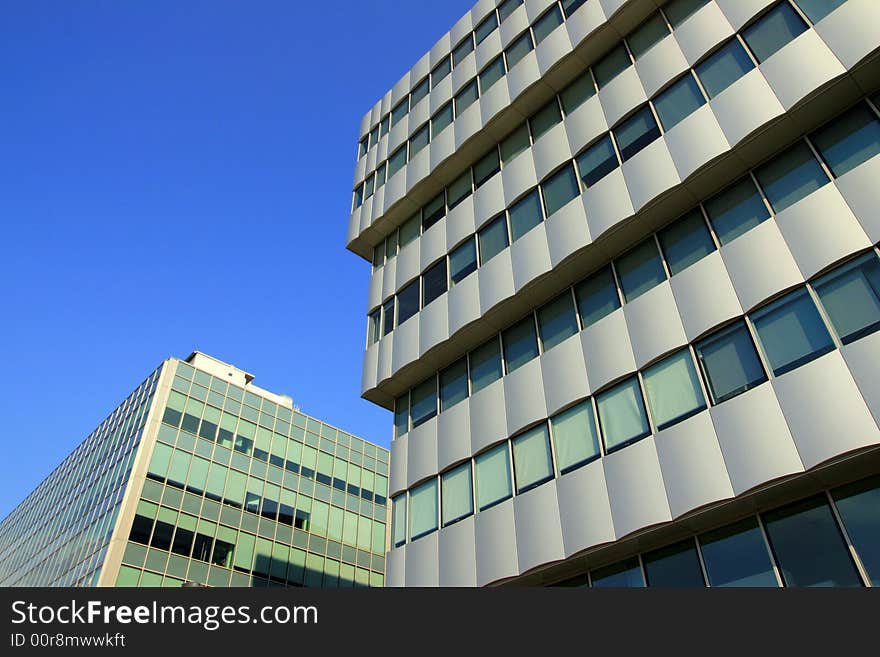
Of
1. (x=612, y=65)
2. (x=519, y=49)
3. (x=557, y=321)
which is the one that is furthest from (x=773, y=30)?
(x=519, y=49)

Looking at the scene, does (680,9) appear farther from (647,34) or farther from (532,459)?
(532,459)

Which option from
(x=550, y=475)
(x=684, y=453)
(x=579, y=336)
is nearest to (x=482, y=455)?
(x=550, y=475)

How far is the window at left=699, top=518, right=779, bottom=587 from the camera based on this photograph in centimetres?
1243

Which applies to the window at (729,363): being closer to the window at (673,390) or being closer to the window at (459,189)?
the window at (673,390)

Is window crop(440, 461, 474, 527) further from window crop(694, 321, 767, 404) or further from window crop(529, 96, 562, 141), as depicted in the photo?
→ window crop(529, 96, 562, 141)

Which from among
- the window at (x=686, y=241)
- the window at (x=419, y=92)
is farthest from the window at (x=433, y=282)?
the window at (x=419, y=92)

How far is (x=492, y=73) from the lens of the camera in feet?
85.3

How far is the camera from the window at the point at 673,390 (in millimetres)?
14445

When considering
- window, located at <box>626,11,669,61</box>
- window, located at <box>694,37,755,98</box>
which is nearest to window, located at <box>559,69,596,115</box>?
window, located at <box>626,11,669,61</box>

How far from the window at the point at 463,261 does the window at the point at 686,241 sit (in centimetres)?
633

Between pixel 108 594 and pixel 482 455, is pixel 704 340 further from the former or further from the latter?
pixel 108 594

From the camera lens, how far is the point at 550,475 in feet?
53.9

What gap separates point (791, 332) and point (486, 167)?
44.1ft

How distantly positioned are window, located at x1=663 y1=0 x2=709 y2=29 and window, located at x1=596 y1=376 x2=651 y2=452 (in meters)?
10.6
